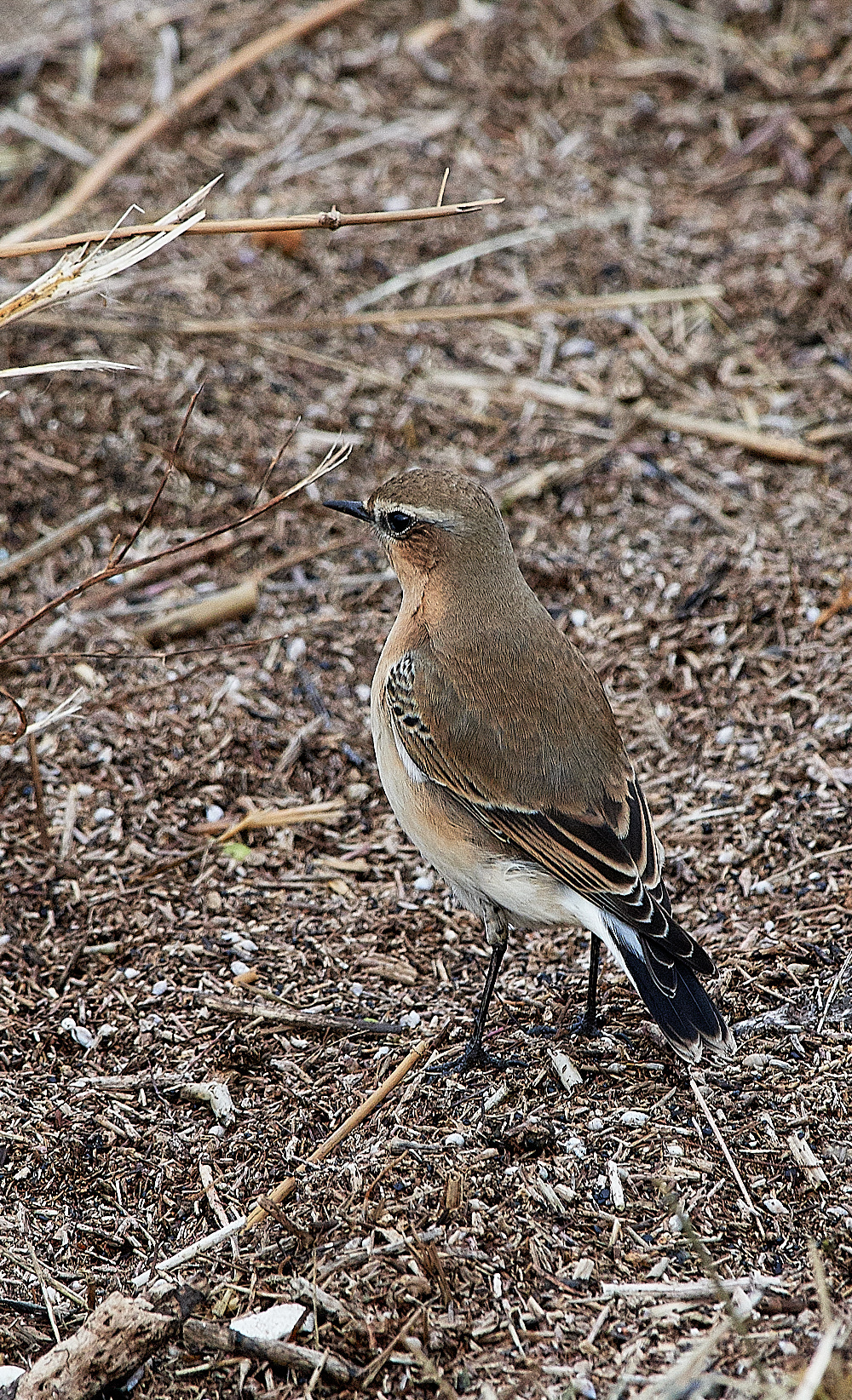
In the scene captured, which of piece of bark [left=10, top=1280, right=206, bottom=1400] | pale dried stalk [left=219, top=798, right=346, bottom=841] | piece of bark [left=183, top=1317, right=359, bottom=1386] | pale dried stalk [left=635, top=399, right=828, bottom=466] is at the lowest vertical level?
pale dried stalk [left=635, top=399, right=828, bottom=466]

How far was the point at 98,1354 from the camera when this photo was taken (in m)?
3.36

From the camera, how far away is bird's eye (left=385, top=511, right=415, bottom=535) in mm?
5062

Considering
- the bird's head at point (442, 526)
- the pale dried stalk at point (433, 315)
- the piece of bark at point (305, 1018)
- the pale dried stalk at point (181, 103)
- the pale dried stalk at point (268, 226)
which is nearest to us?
the pale dried stalk at point (268, 226)

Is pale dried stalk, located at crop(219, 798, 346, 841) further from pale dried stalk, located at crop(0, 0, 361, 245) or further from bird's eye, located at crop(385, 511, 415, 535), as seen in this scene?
pale dried stalk, located at crop(0, 0, 361, 245)

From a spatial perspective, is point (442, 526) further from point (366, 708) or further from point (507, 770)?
point (366, 708)

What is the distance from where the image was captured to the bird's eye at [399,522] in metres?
5.06

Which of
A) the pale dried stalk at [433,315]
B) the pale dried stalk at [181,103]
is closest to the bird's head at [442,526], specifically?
the pale dried stalk at [433,315]

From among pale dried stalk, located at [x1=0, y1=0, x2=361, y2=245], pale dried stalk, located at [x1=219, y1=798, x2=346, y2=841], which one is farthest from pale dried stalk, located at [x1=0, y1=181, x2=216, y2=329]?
pale dried stalk, located at [x1=0, y1=0, x2=361, y2=245]

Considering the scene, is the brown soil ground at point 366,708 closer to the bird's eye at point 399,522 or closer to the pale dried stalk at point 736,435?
the pale dried stalk at point 736,435

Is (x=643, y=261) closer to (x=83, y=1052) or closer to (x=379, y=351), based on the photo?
(x=379, y=351)

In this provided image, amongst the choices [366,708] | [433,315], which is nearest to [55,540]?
[366,708]

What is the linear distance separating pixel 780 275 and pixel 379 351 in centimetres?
238

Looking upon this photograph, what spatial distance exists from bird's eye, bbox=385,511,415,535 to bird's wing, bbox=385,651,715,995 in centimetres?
50

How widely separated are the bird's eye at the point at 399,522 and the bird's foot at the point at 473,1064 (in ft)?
5.85
